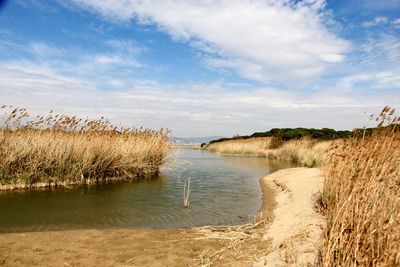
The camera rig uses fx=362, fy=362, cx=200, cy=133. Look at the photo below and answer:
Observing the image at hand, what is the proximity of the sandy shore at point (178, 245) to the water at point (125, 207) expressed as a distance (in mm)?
999

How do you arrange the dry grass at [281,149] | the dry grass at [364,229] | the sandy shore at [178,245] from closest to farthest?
1. the dry grass at [364,229]
2. the sandy shore at [178,245]
3. the dry grass at [281,149]

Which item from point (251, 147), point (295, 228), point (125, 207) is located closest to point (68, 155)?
point (125, 207)

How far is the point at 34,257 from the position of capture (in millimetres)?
6145

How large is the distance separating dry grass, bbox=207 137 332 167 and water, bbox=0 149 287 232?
970 centimetres

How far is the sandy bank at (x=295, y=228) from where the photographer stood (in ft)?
17.8

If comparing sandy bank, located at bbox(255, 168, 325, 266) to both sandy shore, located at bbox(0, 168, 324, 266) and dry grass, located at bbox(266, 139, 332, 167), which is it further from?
dry grass, located at bbox(266, 139, 332, 167)

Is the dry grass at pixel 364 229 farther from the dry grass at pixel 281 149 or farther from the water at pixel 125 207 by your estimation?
the dry grass at pixel 281 149

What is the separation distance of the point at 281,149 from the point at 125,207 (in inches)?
953

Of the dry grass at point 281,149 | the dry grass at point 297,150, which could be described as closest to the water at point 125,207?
the dry grass at point 281,149

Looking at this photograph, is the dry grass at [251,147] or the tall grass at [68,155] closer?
the tall grass at [68,155]

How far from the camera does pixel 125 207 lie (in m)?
10.7

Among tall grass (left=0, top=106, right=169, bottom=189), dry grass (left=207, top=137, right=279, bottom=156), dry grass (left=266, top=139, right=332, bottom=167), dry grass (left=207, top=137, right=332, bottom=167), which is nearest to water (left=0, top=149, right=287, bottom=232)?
tall grass (left=0, top=106, right=169, bottom=189)

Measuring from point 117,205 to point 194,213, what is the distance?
242 cm

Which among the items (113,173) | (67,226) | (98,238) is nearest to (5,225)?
(67,226)
